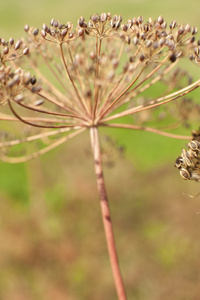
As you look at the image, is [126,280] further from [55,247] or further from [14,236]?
[14,236]

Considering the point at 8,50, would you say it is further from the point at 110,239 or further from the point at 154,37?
the point at 110,239

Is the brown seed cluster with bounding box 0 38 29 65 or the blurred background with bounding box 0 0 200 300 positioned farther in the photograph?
the blurred background with bounding box 0 0 200 300

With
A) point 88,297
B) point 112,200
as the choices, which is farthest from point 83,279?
point 112,200

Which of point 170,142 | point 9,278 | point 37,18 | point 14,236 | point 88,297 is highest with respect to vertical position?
point 37,18

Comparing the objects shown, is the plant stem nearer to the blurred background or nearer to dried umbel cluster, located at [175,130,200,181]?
dried umbel cluster, located at [175,130,200,181]

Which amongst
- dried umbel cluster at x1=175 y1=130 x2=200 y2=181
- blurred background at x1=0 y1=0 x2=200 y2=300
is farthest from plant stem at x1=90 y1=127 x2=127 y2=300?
blurred background at x1=0 y1=0 x2=200 y2=300

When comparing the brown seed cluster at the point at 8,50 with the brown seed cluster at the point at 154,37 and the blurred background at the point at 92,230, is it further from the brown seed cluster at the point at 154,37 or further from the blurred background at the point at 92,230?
the blurred background at the point at 92,230

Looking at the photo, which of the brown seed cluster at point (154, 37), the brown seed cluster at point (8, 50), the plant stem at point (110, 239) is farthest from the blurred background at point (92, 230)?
the brown seed cluster at point (8, 50)
